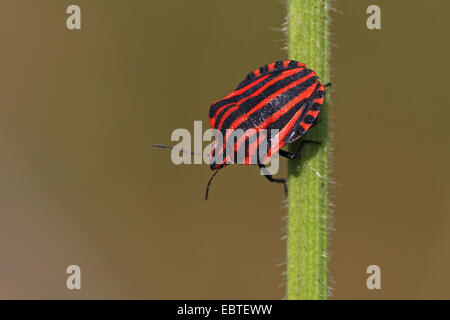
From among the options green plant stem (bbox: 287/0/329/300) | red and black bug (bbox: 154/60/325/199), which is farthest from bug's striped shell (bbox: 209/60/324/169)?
green plant stem (bbox: 287/0/329/300)

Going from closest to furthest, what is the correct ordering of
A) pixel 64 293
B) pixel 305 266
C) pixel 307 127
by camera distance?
pixel 305 266, pixel 307 127, pixel 64 293

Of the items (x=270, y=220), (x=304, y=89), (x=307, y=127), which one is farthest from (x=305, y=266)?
(x=270, y=220)

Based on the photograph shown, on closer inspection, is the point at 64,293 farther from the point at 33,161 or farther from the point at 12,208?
the point at 33,161

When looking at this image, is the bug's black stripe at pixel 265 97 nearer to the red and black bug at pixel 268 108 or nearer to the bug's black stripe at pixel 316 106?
the red and black bug at pixel 268 108

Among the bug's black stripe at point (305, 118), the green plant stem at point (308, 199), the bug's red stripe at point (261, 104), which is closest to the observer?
the green plant stem at point (308, 199)

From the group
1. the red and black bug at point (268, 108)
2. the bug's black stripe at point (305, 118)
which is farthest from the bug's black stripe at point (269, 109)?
the bug's black stripe at point (305, 118)

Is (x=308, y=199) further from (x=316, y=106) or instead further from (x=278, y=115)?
(x=278, y=115)

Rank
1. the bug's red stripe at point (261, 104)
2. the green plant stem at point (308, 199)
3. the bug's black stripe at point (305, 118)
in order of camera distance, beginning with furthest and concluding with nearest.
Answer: the bug's red stripe at point (261, 104), the bug's black stripe at point (305, 118), the green plant stem at point (308, 199)

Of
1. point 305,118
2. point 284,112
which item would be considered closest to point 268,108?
point 284,112
